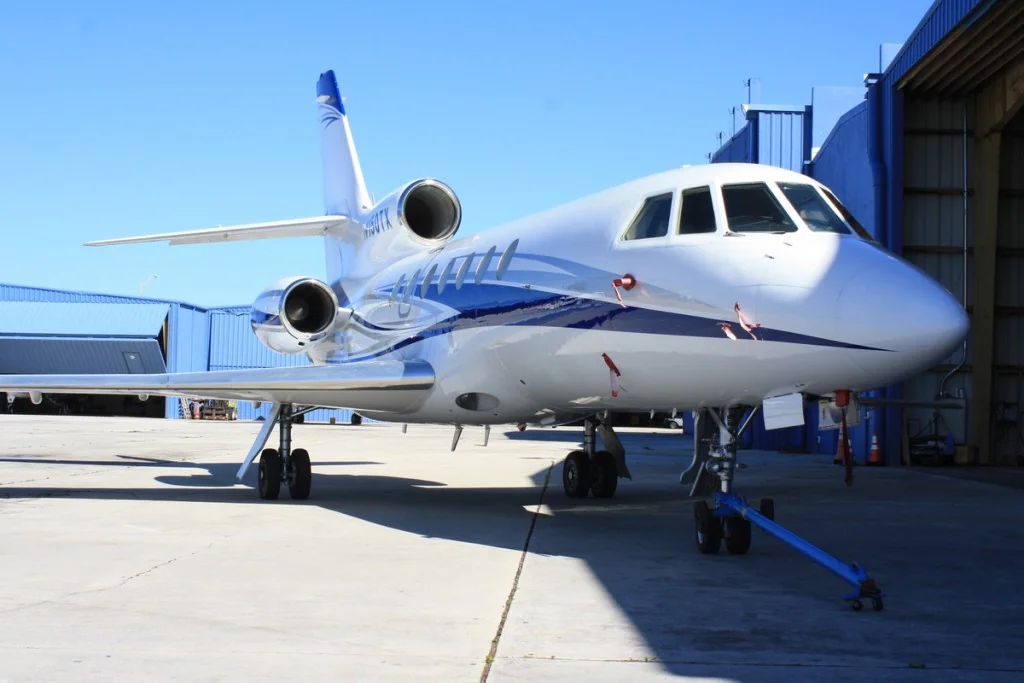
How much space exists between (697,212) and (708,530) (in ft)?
7.72

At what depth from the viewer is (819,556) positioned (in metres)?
6.36

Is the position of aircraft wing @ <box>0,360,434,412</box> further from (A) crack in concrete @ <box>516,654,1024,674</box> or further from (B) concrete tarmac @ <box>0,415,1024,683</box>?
(A) crack in concrete @ <box>516,654,1024,674</box>

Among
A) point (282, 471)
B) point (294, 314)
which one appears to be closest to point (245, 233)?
point (294, 314)

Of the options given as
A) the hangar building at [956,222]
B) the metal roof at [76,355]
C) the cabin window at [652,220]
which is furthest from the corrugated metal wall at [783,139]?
the metal roof at [76,355]

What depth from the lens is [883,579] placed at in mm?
6703

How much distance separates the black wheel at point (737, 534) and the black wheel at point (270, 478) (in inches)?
234

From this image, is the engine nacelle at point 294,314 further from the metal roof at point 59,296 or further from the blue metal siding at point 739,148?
the metal roof at point 59,296

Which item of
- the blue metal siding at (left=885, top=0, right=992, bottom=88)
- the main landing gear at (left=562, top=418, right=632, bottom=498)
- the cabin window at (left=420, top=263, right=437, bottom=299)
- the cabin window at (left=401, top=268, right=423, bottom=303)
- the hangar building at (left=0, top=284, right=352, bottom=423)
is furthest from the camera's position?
the hangar building at (left=0, top=284, right=352, bottom=423)

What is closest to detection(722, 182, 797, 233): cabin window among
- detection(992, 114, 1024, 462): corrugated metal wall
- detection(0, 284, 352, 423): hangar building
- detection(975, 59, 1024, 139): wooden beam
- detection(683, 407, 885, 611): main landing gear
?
detection(683, 407, 885, 611): main landing gear

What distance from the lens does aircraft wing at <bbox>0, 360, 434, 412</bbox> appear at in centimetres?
1073

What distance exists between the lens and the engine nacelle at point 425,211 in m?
14.0

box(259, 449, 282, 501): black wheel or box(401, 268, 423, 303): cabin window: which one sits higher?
box(401, 268, 423, 303): cabin window

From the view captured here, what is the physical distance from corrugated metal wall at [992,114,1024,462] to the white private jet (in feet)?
38.2

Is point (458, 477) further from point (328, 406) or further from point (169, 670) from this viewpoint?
point (169, 670)
